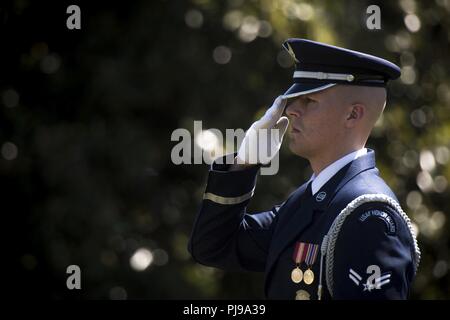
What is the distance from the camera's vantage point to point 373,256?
2.82 metres

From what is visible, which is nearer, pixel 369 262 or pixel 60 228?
pixel 369 262

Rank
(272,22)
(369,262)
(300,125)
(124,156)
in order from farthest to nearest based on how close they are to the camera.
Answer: (124,156), (272,22), (300,125), (369,262)

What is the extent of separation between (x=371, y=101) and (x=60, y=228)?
402 cm

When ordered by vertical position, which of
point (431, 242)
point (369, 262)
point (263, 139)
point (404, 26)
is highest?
point (404, 26)

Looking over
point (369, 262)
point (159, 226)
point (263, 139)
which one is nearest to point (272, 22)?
point (159, 226)

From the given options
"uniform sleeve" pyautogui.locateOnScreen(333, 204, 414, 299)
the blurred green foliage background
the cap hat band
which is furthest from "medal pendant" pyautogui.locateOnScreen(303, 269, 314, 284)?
the blurred green foliage background

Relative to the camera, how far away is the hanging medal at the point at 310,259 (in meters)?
3.02

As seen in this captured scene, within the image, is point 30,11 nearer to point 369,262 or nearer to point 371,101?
point 371,101

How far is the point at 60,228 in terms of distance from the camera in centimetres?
679

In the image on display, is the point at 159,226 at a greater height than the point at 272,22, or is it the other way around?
the point at 272,22

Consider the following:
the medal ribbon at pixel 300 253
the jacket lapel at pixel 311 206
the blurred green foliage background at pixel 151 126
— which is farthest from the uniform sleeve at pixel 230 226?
the blurred green foliage background at pixel 151 126

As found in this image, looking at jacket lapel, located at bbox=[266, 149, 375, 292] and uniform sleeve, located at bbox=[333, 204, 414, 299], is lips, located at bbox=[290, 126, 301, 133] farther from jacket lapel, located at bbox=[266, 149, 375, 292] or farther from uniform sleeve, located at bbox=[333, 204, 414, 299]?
uniform sleeve, located at bbox=[333, 204, 414, 299]

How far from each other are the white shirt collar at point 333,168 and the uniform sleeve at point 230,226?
245 millimetres

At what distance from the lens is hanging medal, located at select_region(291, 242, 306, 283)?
3.06 metres
